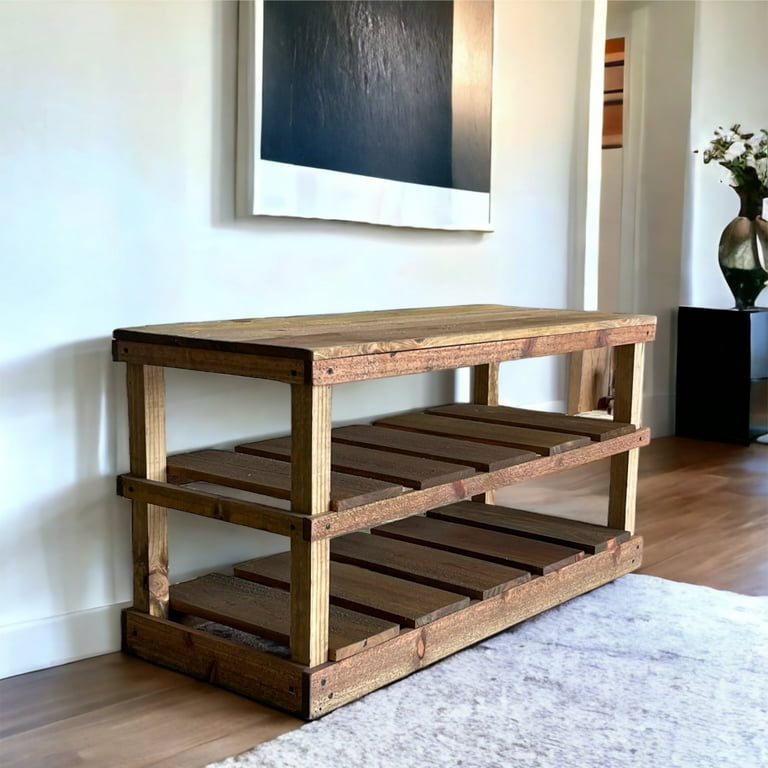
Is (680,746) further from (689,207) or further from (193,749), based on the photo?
(689,207)

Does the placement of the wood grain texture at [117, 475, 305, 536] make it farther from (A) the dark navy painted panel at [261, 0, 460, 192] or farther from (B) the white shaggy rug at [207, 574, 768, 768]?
(A) the dark navy painted panel at [261, 0, 460, 192]

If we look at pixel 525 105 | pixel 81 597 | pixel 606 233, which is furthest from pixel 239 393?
pixel 606 233

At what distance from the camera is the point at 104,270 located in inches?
73.0

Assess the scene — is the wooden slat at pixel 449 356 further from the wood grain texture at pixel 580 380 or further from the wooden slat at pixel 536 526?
the wood grain texture at pixel 580 380

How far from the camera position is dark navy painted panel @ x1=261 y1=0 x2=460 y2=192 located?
2.10 meters

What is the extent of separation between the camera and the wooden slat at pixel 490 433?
2146mm

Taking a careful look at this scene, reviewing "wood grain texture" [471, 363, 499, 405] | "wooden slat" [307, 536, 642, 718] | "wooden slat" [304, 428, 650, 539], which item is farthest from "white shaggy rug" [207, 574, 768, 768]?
"wood grain texture" [471, 363, 499, 405]

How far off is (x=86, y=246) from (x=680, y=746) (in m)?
1.32

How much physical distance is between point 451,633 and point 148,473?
25.0 inches

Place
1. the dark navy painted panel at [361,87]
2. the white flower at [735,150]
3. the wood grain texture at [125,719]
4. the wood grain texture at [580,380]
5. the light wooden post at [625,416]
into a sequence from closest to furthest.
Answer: the wood grain texture at [125,719]
the dark navy painted panel at [361,87]
the light wooden post at [625,416]
the wood grain texture at [580,380]
the white flower at [735,150]

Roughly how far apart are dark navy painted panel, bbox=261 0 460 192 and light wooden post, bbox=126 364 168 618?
558 mm

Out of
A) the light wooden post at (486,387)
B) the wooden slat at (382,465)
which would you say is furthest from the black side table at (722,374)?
the wooden slat at (382,465)

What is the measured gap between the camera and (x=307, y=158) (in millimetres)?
2166

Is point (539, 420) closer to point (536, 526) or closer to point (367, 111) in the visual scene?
point (536, 526)
